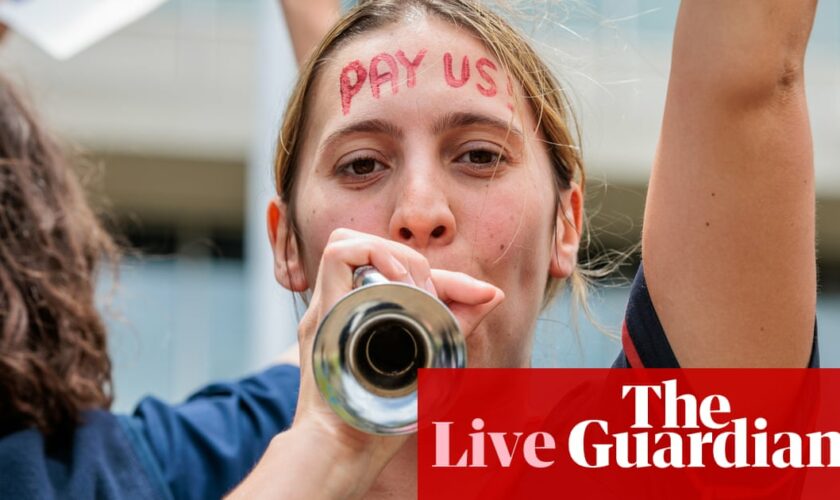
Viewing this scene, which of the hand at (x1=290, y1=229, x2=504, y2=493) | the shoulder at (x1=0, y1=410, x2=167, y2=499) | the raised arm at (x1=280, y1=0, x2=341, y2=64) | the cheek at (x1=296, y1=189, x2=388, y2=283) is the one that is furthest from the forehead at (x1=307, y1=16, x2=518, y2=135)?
the shoulder at (x1=0, y1=410, x2=167, y2=499)

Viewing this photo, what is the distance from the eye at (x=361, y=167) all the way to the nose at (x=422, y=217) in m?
0.12

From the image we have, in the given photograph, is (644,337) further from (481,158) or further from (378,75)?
(378,75)

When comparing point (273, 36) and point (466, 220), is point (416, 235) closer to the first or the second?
point (466, 220)

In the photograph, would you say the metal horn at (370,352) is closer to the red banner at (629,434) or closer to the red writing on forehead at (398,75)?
the red banner at (629,434)

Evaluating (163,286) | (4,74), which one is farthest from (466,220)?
(163,286)

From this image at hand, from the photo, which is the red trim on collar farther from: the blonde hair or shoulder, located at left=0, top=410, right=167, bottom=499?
shoulder, located at left=0, top=410, right=167, bottom=499

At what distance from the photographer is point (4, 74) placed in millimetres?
3613

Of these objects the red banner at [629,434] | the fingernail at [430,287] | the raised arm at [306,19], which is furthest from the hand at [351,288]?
the raised arm at [306,19]

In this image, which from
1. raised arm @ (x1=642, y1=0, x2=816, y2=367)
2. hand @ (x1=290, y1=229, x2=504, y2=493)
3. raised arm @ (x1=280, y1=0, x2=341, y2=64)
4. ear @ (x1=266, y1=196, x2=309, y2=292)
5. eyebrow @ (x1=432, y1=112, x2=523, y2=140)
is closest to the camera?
raised arm @ (x1=642, y1=0, x2=816, y2=367)

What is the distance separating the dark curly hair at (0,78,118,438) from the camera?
9.80 feet

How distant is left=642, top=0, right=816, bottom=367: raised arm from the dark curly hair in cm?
162

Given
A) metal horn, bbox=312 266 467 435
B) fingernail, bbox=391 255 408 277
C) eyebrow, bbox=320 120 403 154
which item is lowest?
metal horn, bbox=312 266 467 435

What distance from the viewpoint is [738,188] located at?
1.82 metres

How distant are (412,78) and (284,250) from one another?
1.45 ft
